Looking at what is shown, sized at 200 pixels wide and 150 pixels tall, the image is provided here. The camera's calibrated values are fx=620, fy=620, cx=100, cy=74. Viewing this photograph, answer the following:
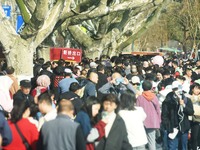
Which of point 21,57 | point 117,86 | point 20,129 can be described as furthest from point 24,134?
point 21,57

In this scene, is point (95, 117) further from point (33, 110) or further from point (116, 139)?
point (33, 110)

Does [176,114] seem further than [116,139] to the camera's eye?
Yes

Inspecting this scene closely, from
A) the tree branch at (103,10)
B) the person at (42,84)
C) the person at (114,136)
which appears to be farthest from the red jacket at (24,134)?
the tree branch at (103,10)

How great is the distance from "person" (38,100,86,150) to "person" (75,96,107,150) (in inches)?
25.3

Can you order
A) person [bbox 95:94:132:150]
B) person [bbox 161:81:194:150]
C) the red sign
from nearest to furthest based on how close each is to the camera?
person [bbox 95:94:132:150], person [bbox 161:81:194:150], the red sign

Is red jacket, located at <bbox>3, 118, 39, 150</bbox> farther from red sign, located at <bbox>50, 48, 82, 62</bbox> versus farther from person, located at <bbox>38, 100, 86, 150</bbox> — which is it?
red sign, located at <bbox>50, 48, 82, 62</bbox>

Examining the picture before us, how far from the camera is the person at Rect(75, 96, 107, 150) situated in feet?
27.3

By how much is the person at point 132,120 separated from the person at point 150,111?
1.82 meters

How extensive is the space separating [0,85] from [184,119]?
3.61 metres

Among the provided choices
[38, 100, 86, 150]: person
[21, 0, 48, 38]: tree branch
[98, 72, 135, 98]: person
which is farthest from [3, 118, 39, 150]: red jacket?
[21, 0, 48, 38]: tree branch

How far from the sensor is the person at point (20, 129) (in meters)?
7.70

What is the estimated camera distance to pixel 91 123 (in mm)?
8594

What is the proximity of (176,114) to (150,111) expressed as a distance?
3.29 feet

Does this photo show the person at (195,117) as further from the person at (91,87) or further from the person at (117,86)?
the person at (91,87)
